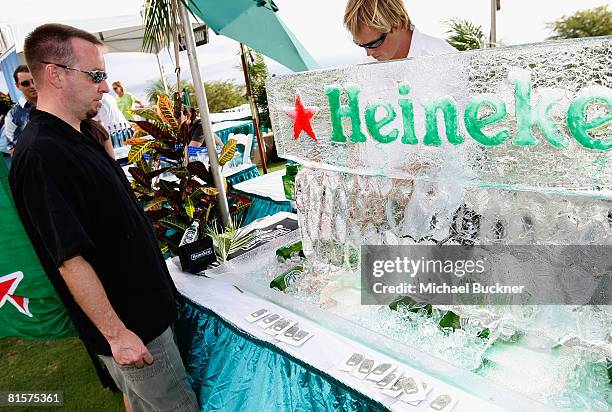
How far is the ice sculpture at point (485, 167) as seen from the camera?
0.77 meters

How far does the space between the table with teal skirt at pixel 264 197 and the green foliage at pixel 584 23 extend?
25.1 meters

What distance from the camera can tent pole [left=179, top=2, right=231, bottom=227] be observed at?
1.93 metres

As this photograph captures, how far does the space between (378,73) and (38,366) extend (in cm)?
266

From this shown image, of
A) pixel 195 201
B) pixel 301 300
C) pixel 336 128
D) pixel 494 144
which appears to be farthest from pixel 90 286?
pixel 494 144

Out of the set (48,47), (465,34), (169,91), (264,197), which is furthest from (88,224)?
(465,34)

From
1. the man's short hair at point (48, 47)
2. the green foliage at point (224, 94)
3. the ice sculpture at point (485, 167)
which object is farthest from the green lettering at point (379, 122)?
the green foliage at point (224, 94)

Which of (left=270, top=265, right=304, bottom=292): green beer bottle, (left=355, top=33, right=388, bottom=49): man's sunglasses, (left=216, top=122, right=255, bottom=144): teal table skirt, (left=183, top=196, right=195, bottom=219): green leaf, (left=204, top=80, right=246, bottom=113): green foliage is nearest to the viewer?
(left=355, top=33, right=388, bottom=49): man's sunglasses

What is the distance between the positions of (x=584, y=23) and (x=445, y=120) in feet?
96.2

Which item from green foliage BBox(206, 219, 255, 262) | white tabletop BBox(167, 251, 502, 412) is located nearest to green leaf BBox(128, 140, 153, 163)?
green foliage BBox(206, 219, 255, 262)

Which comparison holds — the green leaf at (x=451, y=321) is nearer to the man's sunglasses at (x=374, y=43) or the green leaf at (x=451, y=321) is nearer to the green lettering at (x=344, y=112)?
the green lettering at (x=344, y=112)

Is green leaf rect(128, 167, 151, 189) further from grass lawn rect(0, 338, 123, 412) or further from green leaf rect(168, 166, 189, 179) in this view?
grass lawn rect(0, 338, 123, 412)

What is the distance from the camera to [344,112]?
1100 mm

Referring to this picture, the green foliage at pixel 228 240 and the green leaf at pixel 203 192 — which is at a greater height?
the green leaf at pixel 203 192

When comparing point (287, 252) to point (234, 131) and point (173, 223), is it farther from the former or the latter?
point (234, 131)
